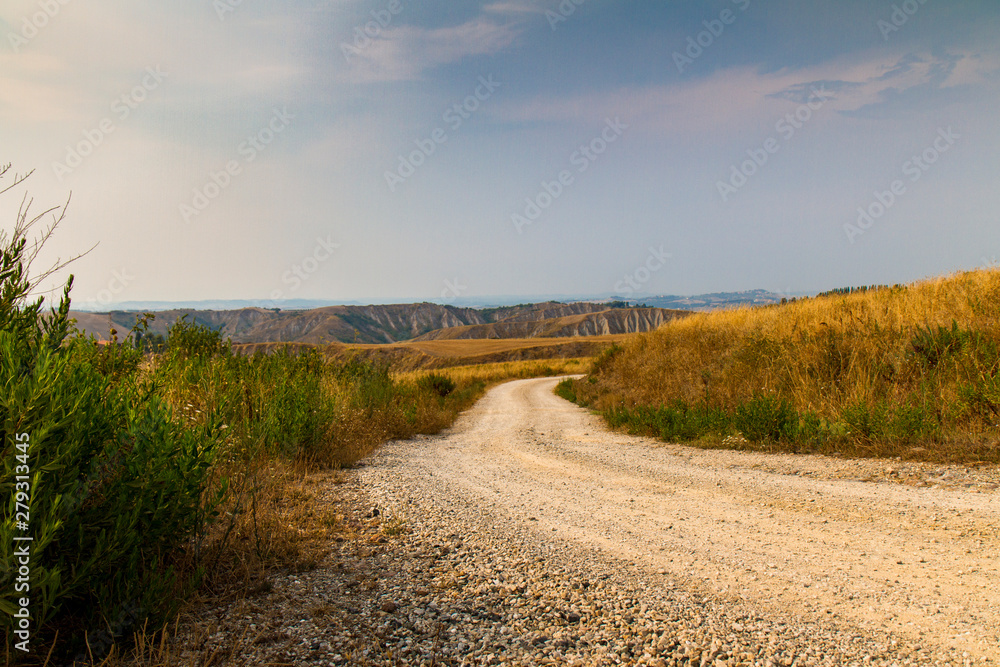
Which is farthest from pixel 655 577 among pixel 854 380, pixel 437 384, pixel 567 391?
pixel 437 384

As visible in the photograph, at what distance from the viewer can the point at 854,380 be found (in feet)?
30.3

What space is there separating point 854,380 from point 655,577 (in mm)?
7895

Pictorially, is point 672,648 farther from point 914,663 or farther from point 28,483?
point 28,483

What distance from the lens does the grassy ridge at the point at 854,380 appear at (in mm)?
6809

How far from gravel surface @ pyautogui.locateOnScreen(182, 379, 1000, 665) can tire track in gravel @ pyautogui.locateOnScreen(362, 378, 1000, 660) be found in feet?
0.07

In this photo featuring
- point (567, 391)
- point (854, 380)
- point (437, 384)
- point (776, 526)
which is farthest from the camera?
point (437, 384)

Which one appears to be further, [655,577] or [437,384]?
[437,384]

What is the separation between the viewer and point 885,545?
A: 3908mm

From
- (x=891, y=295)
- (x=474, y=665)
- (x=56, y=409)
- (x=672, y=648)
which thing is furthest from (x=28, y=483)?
(x=891, y=295)

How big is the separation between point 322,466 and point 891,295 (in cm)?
1343

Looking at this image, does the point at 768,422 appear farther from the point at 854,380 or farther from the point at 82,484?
the point at 82,484

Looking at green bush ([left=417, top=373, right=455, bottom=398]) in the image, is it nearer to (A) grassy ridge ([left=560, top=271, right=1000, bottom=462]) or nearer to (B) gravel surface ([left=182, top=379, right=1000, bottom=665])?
(A) grassy ridge ([left=560, top=271, right=1000, bottom=462])

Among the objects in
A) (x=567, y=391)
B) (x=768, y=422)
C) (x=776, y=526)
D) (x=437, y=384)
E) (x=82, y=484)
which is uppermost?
(x=82, y=484)

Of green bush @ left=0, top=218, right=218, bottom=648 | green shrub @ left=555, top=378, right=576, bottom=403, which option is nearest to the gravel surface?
green bush @ left=0, top=218, right=218, bottom=648
